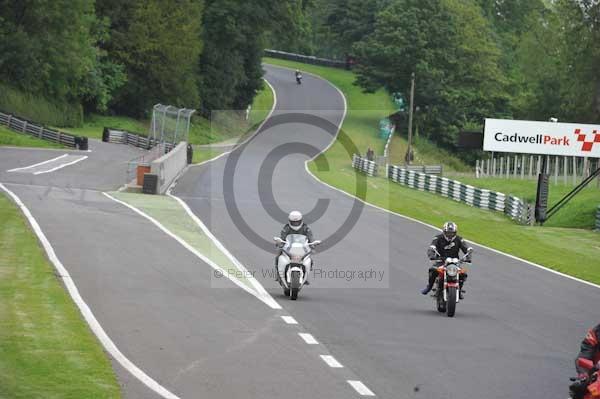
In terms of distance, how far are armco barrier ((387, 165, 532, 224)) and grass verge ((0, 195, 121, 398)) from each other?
3079 centimetres

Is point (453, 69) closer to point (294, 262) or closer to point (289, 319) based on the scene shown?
point (294, 262)

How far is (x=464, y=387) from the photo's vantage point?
44.1 feet

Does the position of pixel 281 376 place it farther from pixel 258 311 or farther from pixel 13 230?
pixel 13 230

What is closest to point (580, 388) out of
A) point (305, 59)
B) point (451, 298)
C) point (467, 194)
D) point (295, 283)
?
point (451, 298)

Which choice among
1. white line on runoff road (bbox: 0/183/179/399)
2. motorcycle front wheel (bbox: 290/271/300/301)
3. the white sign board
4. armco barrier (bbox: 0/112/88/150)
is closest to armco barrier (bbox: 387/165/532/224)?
the white sign board

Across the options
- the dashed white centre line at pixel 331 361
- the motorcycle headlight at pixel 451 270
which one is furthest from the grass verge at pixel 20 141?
the dashed white centre line at pixel 331 361

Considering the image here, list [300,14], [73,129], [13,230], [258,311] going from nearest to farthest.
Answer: [258,311]
[13,230]
[73,129]
[300,14]

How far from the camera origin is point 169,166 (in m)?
49.1

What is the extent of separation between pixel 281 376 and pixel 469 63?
326 feet

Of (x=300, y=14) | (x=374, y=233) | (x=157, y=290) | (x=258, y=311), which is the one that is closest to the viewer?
(x=258, y=311)

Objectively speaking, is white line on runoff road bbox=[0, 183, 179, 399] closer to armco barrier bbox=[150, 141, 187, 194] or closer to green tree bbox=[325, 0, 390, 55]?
armco barrier bbox=[150, 141, 187, 194]

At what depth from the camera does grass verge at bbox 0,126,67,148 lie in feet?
216

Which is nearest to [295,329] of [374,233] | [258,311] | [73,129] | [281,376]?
[258,311]

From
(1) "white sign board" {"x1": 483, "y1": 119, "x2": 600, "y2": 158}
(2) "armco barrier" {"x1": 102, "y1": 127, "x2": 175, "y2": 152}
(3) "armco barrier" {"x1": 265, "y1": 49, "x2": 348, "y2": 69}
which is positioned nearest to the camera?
(1) "white sign board" {"x1": 483, "y1": 119, "x2": 600, "y2": 158}
